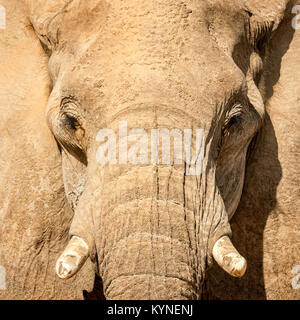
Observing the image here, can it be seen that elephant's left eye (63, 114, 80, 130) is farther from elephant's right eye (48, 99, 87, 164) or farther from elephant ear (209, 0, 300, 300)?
elephant ear (209, 0, 300, 300)

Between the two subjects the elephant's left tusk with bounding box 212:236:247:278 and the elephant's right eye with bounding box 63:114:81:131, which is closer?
the elephant's left tusk with bounding box 212:236:247:278

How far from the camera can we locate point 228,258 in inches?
90.8

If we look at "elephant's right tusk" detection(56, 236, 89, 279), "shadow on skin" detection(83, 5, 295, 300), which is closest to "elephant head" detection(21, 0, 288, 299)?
"elephant's right tusk" detection(56, 236, 89, 279)

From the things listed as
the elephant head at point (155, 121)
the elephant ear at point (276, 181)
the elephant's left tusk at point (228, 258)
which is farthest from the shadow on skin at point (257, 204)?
A: the elephant's left tusk at point (228, 258)

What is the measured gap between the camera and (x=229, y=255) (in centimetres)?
231

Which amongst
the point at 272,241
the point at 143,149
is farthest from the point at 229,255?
the point at 272,241

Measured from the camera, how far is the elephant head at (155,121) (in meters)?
2.27

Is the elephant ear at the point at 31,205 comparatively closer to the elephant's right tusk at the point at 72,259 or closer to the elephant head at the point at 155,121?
the elephant head at the point at 155,121

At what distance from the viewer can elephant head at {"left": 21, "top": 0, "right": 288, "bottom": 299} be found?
2270 mm

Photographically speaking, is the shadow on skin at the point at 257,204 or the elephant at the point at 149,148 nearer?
the elephant at the point at 149,148

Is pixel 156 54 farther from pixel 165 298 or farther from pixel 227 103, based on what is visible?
pixel 165 298

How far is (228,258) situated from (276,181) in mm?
557

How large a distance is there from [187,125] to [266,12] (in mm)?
559

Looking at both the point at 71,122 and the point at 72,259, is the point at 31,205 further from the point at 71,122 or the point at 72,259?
the point at 72,259
